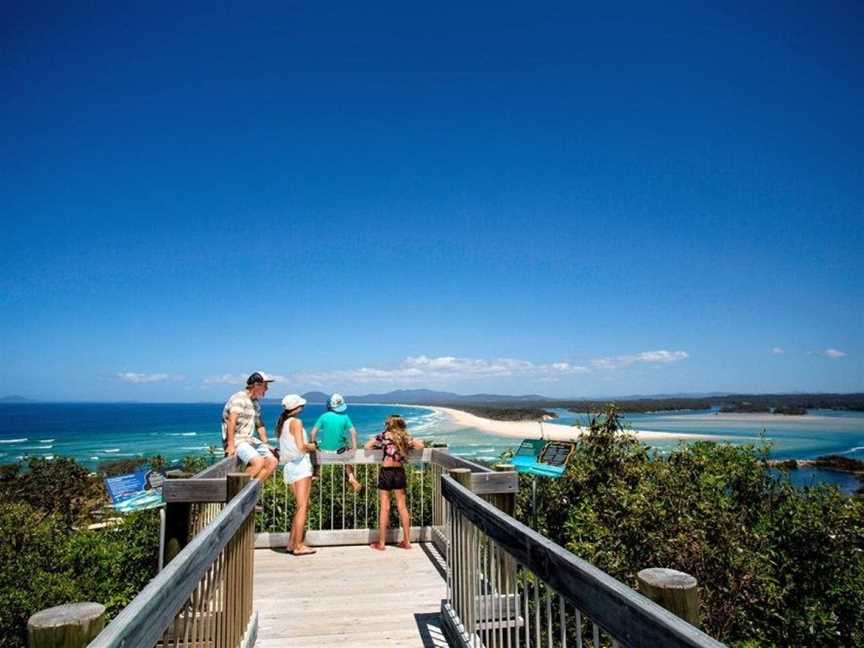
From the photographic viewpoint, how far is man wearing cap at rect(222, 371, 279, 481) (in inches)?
282

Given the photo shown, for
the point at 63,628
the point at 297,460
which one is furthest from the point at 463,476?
the point at 63,628

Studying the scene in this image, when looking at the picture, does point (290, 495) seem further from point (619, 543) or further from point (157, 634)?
point (157, 634)

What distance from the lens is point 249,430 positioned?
7.69m

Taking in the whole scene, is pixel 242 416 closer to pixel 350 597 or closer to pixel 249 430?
pixel 249 430

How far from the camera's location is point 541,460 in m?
7.84

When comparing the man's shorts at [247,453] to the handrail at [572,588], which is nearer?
the handrail at [572,588]

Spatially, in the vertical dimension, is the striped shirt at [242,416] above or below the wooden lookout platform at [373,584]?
above

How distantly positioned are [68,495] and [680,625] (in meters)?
19.0

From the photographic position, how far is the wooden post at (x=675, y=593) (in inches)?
74.3

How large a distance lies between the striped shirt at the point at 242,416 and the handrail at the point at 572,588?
409cm

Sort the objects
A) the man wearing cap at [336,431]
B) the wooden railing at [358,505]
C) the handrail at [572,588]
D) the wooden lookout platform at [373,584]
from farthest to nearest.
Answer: the man wearing cap at [336,431] → the wooden railing at [358,505] → the wooden lookout platform at [373,584] → the handrail at [572,588]

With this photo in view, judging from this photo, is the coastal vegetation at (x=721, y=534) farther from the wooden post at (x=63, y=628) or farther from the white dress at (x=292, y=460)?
the wooden post at (x=63, y=628)

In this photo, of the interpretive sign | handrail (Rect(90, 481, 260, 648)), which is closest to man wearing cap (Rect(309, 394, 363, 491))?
the interpretive sign

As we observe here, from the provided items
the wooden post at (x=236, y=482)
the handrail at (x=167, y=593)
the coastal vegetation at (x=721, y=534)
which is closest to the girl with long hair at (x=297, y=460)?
the wooden post at (x=236, y=482)
